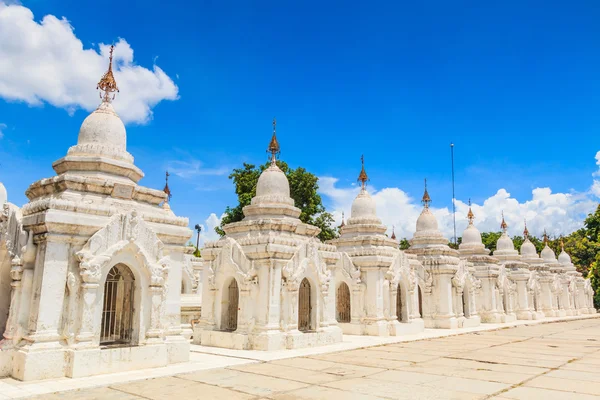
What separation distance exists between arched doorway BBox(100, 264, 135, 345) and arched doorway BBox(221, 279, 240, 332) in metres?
5.33

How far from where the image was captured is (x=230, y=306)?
18516mm

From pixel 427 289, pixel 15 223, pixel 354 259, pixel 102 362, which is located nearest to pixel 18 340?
pixel 102 362

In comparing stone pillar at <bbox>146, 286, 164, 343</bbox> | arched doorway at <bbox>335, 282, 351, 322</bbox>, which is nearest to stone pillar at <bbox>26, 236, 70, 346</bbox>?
stone pillar at <bbox>146, 286, 164, 343</bbox>

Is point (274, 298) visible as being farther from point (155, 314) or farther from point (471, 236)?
point (471, 236)

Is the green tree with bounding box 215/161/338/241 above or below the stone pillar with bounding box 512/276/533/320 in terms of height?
above

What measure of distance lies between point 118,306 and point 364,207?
14.8 metres

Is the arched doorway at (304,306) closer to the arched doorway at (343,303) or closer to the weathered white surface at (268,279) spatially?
the weathered white surface at (268,279)

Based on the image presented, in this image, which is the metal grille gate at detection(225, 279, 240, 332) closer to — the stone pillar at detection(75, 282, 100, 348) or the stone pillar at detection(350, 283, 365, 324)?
the stone pillar at detection(350, 283, 365, 324)

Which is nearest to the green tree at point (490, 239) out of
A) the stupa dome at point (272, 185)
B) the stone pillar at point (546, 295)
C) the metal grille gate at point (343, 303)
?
the stone pillar at point (546, 295)

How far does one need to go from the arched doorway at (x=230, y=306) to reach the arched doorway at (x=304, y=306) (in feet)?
7.99

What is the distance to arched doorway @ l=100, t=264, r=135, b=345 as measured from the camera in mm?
12984

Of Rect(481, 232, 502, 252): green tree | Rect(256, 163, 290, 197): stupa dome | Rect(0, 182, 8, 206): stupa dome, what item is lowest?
Rect(0, 182, 8, 206): stupa dome

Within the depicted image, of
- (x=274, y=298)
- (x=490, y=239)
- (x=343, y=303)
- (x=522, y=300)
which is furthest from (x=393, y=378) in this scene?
(x=490, y=239)

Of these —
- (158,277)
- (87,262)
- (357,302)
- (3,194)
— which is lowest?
(357,302)
